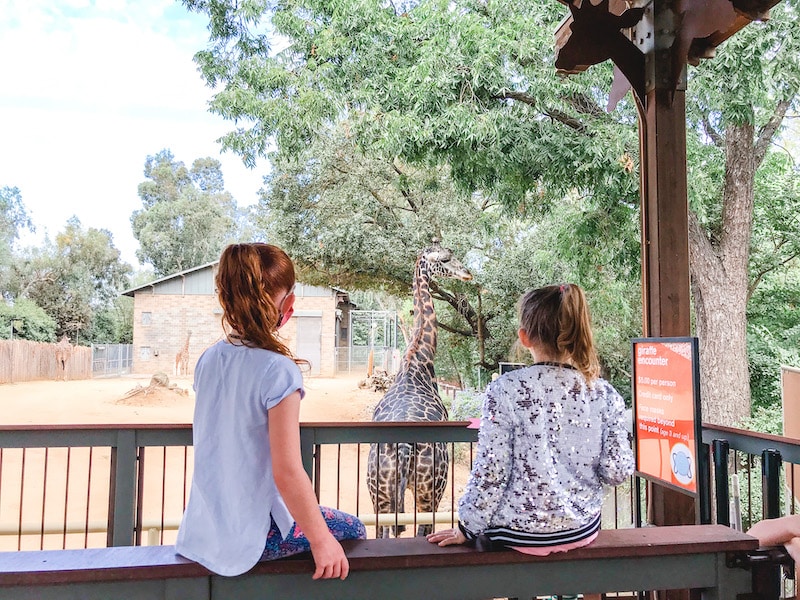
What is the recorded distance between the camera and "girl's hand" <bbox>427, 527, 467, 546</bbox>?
113 cm

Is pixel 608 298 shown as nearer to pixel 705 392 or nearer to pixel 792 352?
pixel 705 392

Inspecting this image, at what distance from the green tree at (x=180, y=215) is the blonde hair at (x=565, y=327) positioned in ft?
31.7

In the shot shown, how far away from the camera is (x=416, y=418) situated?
4234 mm

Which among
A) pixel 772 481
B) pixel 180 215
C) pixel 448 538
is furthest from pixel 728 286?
→ pixel 180 215

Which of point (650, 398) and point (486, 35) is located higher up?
point (486, 35)

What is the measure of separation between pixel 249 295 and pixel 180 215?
33.8 ft

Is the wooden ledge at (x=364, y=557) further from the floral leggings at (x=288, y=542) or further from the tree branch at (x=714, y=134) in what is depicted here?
the tree branch at (x=714, y=134)

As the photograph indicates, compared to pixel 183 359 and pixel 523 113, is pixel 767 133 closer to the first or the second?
pixel 523 113

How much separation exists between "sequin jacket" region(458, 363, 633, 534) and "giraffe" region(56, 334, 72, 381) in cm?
934

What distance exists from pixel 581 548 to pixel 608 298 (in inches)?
249

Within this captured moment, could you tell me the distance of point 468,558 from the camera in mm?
1087

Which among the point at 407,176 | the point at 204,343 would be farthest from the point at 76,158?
the point at 407,176

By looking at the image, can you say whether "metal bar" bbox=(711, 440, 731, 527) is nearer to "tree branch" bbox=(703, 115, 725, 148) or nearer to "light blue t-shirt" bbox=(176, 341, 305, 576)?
"light blue t-shirt" bbox=(176, 341, 305, 576)

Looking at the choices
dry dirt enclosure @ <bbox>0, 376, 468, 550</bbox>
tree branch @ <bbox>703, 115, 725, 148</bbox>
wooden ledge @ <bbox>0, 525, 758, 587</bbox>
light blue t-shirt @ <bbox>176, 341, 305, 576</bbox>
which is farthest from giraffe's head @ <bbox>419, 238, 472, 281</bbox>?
light blue t-shirt @ <bbox>176, 341, 305, 576</bbox>
